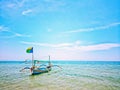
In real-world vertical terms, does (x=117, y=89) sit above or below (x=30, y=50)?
below

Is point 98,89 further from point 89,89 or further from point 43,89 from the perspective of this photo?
point 43,89

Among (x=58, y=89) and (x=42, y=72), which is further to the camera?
(x=42, y=72)

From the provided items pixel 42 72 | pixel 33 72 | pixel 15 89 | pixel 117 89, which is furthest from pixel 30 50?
pixel 117 89

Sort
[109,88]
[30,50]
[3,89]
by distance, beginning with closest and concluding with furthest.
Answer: [3,89] → [109,88] → [30,50]

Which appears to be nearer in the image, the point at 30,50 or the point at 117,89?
the point at 117,89

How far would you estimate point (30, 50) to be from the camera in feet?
109

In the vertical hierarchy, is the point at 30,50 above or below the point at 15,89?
above

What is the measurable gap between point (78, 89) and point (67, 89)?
1.34 meters

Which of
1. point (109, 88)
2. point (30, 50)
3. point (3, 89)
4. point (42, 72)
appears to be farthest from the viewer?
point (42, 72)

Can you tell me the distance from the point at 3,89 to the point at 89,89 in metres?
10.3

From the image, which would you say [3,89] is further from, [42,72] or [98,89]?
[42,72]

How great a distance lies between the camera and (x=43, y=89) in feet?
59.3

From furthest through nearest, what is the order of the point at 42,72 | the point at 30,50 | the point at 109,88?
the point at 42,72 < the point at 30,50 < the point at 109,88

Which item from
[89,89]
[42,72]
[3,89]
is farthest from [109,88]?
[42,72]
